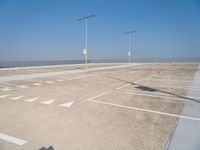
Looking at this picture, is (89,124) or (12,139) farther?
(89,124)

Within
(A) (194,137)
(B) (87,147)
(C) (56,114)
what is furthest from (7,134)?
(A) (194,137)

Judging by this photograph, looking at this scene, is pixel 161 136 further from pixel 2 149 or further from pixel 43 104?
pixel 43 104

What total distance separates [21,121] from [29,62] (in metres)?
35.1

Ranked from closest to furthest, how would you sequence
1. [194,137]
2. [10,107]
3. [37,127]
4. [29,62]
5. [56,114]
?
[194,137]
[37,127]
[56,114]
[10,107]
[29,62]

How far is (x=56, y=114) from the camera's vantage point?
5.63 meters

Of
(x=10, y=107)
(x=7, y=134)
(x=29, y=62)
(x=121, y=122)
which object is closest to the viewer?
(x=7, y=134)

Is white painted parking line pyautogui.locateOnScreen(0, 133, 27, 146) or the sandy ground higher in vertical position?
the sandy ground

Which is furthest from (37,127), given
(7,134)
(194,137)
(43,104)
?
(194,137)

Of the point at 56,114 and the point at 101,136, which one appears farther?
the point at 56,114

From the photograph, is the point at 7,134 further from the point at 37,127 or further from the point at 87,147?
the point at 87,147

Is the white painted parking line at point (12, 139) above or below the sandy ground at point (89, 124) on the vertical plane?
below

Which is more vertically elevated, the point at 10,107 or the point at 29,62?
the point at 29,62

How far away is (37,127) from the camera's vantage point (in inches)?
180

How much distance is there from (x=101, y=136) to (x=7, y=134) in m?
2.57
